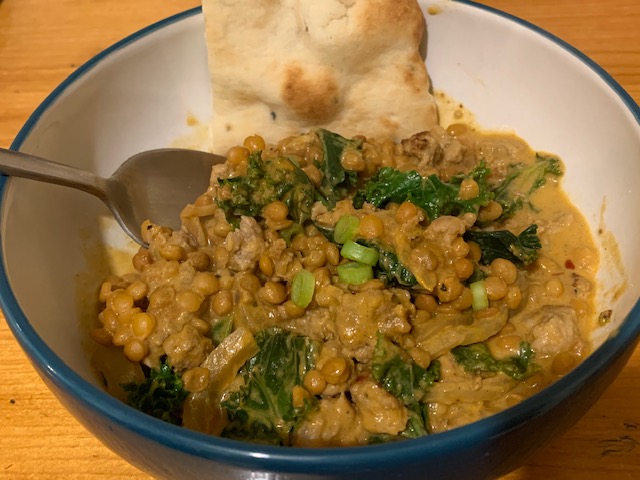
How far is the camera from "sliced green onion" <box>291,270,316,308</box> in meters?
2.30

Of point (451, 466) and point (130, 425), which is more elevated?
point (130, 425)

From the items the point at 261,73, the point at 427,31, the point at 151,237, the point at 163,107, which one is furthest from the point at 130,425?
the point at 427,31

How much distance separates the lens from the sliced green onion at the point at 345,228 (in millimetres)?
2387

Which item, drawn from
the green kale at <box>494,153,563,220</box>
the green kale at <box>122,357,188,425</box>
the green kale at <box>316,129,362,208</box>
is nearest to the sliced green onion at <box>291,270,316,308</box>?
the green kale at <box>316,129,362,208</box>

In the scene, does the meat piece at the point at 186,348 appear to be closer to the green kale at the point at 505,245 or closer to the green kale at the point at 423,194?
the green kale at the point at 423,194

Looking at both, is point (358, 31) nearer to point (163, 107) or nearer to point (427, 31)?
point (427, 31)

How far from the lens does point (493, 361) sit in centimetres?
221

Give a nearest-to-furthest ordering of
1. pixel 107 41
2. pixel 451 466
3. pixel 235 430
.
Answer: pixel 451 466
pixel 235 430
pixel 107 41

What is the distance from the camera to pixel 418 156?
9.07 ft

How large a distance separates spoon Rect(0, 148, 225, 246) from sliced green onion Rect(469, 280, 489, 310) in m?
1.38

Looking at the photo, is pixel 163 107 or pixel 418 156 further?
pixel 163 107

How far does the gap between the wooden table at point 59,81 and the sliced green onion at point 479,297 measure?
1.78ft

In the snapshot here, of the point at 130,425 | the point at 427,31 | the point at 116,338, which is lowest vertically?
the point at 116,338

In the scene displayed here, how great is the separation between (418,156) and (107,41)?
239 centimetres
